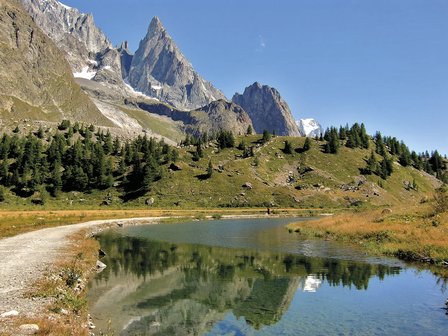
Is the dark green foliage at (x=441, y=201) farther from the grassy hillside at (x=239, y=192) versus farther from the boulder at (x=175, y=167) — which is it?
the boulder at (x=175, y=167)

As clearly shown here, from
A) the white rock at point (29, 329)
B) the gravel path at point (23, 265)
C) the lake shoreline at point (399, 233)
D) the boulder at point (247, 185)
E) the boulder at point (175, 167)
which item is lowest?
the gravel path at point (23, 265)

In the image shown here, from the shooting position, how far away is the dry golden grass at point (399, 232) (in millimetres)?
40031

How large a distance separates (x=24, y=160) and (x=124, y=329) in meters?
173

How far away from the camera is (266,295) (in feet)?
91.4

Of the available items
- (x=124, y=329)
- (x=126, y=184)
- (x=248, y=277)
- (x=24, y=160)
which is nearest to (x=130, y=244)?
(x=248, y=277)

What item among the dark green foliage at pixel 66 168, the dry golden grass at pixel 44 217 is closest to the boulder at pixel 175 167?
the dark green foliage at pixel 66 168

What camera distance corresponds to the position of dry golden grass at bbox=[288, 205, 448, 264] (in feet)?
131

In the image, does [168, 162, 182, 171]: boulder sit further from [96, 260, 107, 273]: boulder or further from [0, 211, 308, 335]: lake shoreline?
[96, 260, 107, 273]: boulder

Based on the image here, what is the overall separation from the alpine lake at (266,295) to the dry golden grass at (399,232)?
3123 millimetres

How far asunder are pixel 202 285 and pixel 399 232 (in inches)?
1176

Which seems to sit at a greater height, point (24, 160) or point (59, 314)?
point (24, 160)

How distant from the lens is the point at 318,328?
20625 millimetres

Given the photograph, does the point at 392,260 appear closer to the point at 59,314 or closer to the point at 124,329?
the point at 124,329

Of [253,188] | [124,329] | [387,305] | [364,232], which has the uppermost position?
[253,188]
